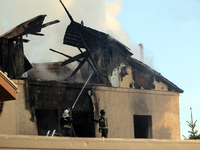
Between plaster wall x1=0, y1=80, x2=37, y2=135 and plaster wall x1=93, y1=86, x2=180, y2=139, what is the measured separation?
320cm

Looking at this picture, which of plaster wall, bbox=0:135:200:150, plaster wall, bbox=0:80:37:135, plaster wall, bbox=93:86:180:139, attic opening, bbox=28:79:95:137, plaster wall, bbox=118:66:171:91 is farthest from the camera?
plaster wall, bbox=118:66:171:91

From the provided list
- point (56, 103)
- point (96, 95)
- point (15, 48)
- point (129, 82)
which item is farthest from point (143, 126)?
point (15, 48)

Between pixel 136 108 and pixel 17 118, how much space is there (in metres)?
6.01

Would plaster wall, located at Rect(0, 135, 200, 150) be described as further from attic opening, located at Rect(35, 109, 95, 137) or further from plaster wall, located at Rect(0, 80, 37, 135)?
attic opening, located at Rect(35, 109, 95, 137)

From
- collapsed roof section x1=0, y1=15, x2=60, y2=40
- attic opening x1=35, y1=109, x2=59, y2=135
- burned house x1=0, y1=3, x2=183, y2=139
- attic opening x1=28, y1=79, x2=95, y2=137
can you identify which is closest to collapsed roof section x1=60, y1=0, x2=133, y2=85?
burned house x1=0, y1=3, x2=183, y2=139

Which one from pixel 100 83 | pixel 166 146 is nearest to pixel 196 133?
pixel 100 83

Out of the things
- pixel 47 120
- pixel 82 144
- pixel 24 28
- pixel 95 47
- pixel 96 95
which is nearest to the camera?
pixel 82 144

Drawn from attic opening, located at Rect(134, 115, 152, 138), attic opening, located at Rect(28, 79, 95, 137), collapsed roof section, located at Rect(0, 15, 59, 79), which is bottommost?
attic opening, located at Rect(134, 115, 152, 138)

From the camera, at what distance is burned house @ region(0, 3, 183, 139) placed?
13.5m

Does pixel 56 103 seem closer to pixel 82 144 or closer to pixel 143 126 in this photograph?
pixel 143 126

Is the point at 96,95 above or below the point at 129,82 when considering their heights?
below

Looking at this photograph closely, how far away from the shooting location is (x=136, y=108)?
53.3ft

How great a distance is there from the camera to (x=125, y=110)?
1580 centimetres

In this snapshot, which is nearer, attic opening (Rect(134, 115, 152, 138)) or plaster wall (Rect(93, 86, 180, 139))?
plaster wall (Rect(93, 86, 180, 139))
